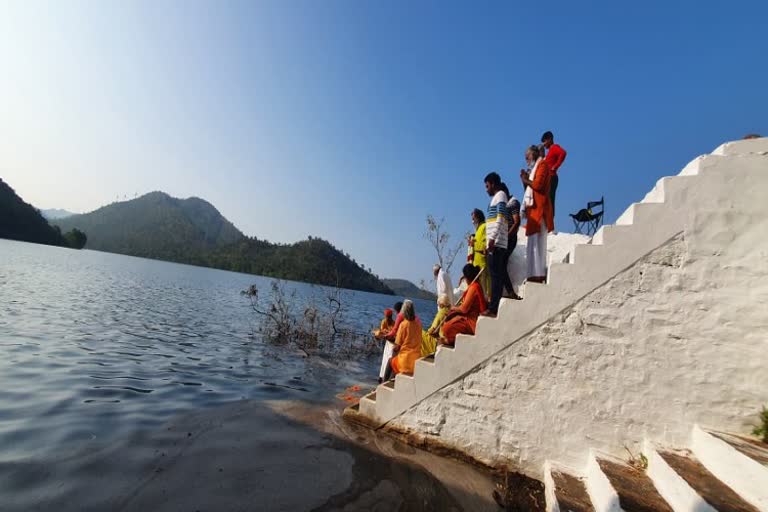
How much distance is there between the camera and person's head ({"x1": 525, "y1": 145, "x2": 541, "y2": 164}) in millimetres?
6211

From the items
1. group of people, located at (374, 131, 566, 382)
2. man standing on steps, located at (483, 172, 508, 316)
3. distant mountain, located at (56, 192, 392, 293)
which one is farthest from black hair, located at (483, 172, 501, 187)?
distant mountain, located at (56, 192, 392, 293)

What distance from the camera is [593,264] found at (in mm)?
4488

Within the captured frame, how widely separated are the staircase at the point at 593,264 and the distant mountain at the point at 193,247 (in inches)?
2759

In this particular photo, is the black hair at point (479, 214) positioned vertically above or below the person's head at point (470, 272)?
above

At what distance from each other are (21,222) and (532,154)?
11750 centimetres

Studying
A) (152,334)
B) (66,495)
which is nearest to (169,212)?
(152,334)

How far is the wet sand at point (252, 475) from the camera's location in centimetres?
362

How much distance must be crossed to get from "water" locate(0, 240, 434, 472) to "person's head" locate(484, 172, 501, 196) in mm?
6424

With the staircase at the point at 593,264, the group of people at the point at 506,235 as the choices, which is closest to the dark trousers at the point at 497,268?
the group of people at the point at 506,235

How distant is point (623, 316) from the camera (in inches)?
169

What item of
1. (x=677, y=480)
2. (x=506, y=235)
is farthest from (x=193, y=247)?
(x=677, y=480)

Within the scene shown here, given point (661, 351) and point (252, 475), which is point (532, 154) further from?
point (252, 475)

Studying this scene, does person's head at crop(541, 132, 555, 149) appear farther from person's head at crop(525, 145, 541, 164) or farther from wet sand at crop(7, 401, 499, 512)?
wet sand at crop(7, 401, 499, 512)

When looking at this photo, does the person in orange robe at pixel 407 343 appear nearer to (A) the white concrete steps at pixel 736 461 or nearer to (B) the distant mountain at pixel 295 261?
(A) the white concrete steps at pixel 736 461
